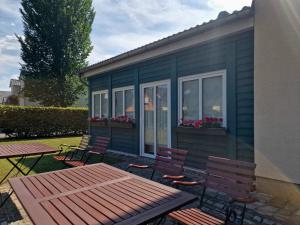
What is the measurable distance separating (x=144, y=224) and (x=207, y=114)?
4030 mm

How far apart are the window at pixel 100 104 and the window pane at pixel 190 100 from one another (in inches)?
162

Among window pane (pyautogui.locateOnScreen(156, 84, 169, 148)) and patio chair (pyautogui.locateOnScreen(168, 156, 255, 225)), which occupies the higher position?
window pane (pyautogui.locateOnScreen(156, 84, 169, 148))

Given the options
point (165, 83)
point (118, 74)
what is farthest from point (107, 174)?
point (118, 74)

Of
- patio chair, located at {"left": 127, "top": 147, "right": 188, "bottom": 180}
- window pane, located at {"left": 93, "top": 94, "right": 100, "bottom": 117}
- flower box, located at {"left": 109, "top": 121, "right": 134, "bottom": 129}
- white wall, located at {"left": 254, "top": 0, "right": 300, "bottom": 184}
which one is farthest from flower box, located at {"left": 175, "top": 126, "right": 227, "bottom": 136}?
window pane, located at {"left": 93, "top": 94, "right": 100, "bottom": 117}

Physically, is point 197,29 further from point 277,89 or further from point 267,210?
point 267,210

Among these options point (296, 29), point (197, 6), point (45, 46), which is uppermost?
point (45, 46)

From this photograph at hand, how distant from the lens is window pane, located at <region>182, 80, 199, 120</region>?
5632mm

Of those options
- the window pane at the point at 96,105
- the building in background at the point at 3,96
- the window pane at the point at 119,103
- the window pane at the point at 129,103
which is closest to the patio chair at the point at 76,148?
the window pane at the point at 129,103

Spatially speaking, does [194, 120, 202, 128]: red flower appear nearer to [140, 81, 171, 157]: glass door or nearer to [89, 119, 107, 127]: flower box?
[140, 81, 171, 157]: glass door

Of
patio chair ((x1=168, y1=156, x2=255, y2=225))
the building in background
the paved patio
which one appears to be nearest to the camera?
patio chair ((x1=168, y1=156, x2=255, y2=225))

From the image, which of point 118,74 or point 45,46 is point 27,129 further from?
point 45,46

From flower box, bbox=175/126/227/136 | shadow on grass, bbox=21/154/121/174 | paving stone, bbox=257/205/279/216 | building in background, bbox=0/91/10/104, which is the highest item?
building in background, bbox=0/91/10/104

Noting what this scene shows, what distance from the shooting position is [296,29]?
3674 mm

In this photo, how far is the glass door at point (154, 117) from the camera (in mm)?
6539
